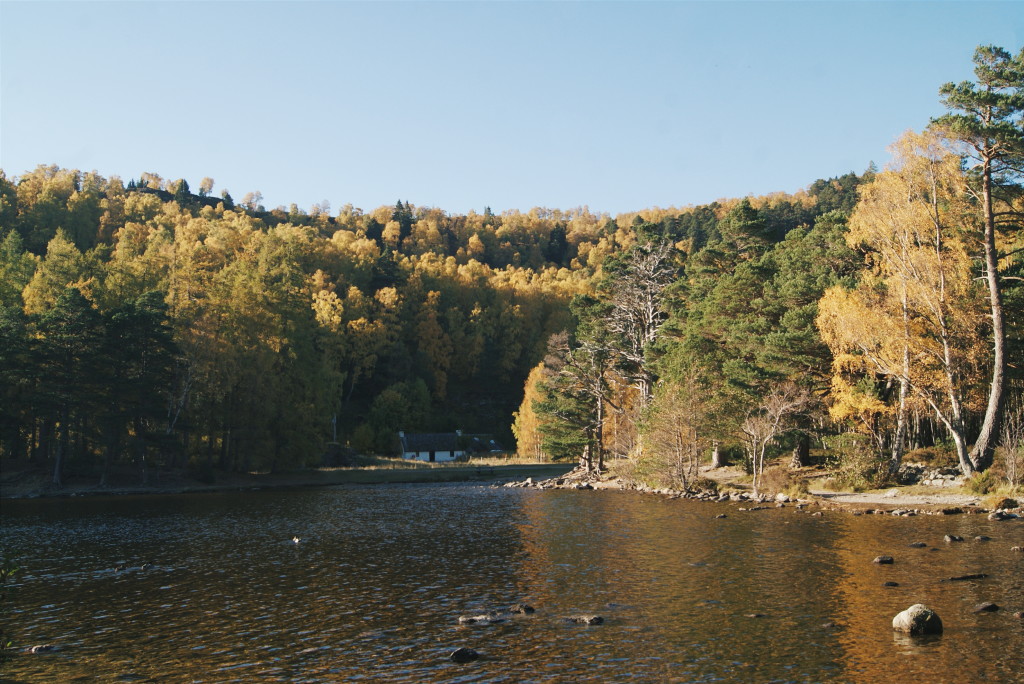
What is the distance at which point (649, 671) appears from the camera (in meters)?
15.2

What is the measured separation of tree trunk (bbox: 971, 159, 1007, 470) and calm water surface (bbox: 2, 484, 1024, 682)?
25.6ft

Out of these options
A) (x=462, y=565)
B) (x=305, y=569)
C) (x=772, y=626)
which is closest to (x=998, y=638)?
(x=772, y=626)

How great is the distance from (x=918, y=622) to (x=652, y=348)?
45430 millimetres

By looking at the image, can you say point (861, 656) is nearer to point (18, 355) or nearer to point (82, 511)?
point (82, 511)

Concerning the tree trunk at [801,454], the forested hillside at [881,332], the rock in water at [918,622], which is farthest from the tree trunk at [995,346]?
the rock in water at [918,622]

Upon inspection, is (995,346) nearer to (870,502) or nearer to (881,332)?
(881,332)

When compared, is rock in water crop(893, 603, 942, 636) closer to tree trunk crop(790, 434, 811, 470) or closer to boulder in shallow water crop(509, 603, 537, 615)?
boulder in shallow water crop(509, 603, 537, 615)

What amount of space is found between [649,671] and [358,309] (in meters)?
112

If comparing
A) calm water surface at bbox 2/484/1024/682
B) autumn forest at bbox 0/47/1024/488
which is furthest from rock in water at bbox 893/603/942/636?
autumn forest at bbox 0/47/1024/488

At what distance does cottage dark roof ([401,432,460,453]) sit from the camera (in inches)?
4053

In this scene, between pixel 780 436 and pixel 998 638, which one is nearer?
pixel 998 638

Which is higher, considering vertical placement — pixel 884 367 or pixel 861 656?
pixel 884 367

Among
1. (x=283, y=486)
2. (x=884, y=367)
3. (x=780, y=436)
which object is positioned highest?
(x=884, y=367)

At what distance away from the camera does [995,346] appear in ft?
132
